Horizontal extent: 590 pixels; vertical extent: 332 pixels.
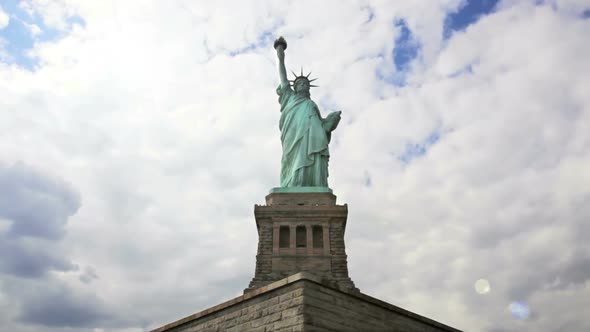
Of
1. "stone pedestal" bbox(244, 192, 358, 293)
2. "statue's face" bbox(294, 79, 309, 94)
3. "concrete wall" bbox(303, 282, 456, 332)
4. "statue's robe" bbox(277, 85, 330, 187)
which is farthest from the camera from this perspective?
"statue's face" bbox(294, 79, 309, 94)

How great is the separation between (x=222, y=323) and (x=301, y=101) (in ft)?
59.0

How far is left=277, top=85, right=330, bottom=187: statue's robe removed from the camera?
23922 millimetres

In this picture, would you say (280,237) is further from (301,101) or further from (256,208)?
(301,101)

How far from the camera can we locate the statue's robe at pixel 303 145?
942 inches

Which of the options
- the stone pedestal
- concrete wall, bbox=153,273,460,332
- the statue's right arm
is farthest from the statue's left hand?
concrete wall, bbox=153,273,460,332

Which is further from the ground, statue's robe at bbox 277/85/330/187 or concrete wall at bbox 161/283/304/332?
statue's robe at bbox 277/85/330/187

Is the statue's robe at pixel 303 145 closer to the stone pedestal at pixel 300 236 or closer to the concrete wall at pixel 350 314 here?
the stone pedestal at pixel 300 236

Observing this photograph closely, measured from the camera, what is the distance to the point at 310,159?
2430 cm

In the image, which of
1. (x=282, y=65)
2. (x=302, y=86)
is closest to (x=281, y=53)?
(x=282, y=65)

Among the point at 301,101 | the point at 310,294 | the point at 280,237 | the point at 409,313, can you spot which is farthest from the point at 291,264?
the point at 310,294

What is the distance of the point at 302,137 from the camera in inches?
974

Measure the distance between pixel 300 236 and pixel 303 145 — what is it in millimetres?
4844

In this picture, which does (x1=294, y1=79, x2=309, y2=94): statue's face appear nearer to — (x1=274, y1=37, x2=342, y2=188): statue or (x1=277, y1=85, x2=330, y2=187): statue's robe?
(x1=274, y1=37, x2=342, y2=188): statue

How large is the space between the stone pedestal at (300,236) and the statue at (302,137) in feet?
4.82
